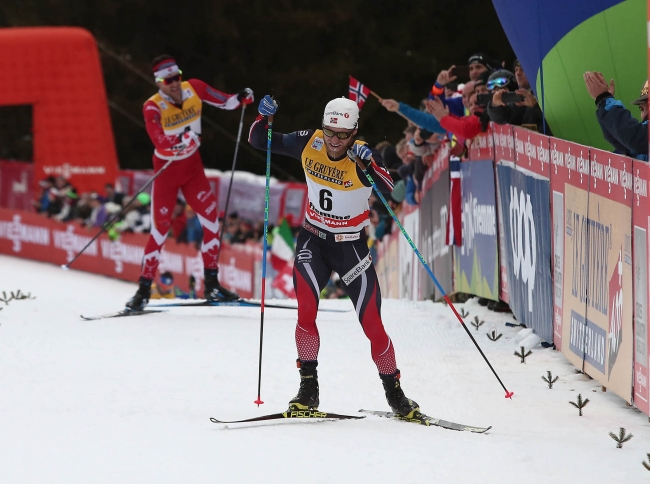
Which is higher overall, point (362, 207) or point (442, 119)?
point (442, 119)

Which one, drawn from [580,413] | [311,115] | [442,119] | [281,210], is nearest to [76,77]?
[281,210]

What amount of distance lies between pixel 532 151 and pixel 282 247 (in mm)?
9035

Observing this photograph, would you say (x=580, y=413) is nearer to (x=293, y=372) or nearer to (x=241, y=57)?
(x=293, y=372)

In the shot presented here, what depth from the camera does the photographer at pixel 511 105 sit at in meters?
8.77

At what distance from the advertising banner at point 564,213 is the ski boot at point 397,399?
1.58m

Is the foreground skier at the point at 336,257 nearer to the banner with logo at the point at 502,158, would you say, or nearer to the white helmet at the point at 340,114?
the white helmet at the point at 340,114

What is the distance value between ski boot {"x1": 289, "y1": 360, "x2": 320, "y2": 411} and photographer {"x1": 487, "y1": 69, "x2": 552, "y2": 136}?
3555 mm

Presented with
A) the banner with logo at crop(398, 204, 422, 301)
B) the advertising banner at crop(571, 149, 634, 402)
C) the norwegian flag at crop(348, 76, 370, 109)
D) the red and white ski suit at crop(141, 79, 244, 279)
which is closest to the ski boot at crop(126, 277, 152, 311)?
the red and white ski suit at crop(141, 79, 244, 279)

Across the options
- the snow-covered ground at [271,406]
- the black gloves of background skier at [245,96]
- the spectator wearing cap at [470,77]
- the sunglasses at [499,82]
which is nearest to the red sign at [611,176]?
the snow-covered ground at [271,406]

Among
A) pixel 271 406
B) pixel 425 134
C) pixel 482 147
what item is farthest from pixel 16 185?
pixel 271 406

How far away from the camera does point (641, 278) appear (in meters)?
5.66

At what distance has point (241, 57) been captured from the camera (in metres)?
33.0

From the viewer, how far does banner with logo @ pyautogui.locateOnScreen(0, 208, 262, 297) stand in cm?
1791

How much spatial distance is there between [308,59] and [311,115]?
1770mm
